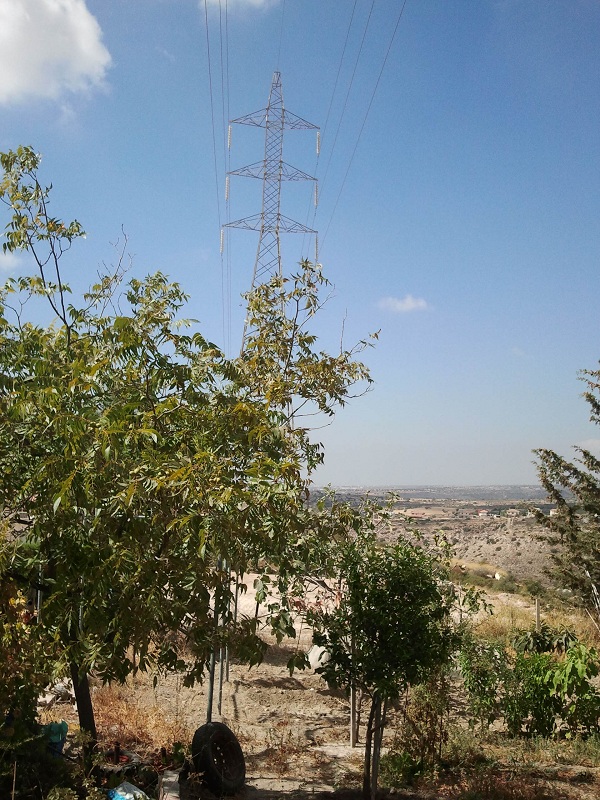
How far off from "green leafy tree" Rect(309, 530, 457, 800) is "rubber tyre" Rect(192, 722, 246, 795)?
133cm

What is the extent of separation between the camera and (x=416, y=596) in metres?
6.73

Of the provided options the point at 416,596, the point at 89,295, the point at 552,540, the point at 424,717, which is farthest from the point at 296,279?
the point at 552,540

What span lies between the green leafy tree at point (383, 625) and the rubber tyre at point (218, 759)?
4.35 ft

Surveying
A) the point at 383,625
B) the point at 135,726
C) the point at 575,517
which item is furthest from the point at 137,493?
the point at 575,517

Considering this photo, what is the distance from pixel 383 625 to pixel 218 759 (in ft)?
7.65

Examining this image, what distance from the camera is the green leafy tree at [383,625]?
6.60m

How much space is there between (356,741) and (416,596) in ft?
11.4

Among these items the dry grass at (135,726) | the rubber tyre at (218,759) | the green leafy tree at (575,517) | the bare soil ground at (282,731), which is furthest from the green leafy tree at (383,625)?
the green leafy tree at (575,517)

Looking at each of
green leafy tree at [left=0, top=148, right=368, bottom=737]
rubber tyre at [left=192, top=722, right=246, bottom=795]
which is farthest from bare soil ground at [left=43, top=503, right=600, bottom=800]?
green leafy tree at [left=0, top=148, right=368, bottom=737]

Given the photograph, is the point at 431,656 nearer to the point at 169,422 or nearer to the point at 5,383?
the point at 169,422

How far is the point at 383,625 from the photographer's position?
6.61 m

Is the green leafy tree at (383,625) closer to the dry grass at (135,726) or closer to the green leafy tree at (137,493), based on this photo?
the green leafy tree at (137,493)

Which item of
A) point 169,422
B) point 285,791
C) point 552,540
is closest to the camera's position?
point 169,422

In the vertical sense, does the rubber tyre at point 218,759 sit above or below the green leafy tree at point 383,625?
below
